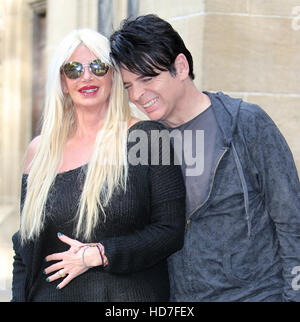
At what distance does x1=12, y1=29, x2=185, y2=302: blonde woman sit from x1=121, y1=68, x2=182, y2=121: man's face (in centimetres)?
7

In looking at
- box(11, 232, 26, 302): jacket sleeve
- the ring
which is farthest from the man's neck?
box(11, 232, 26, 302): jacket sleeve

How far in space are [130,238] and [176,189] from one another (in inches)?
12.1

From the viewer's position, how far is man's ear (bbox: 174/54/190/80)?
8.46 ft

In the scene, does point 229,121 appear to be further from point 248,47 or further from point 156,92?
point 248,47

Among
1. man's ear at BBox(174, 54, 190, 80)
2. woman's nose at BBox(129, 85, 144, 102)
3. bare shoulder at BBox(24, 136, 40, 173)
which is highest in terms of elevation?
man's ear at BBox(174, 54, 190, 80)

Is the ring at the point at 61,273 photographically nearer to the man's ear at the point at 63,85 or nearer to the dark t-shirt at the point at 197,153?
the dark t-shirt at the point at 197,153

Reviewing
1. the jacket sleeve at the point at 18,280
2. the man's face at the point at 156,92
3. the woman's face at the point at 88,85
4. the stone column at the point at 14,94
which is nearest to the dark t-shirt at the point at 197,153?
the man's face at the point at 156,92

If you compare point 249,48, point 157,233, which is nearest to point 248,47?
point 249,48

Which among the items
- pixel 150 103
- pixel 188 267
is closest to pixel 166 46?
pixel 150 103

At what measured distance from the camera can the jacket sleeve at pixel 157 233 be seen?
7.52 feet

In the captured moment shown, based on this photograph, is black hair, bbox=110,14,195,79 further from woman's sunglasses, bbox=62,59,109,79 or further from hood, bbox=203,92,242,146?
hood, bbox=203,92,242,146

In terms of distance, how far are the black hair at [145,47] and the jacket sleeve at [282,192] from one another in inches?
21.8

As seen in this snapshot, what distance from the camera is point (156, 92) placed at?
252 cm

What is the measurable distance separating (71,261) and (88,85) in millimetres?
854
